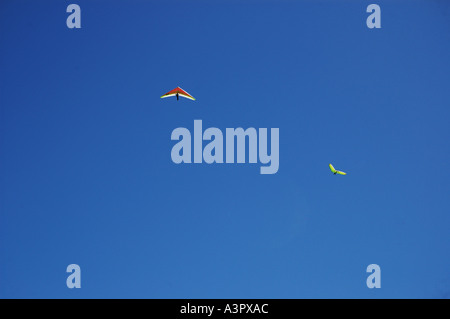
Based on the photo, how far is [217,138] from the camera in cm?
328
